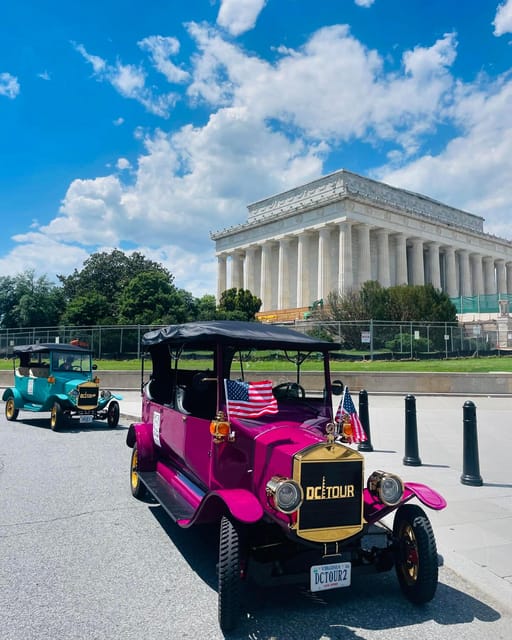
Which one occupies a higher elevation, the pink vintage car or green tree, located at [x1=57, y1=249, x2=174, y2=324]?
green tree, located at [x1=57, y1=249, x2=174, y2=324]

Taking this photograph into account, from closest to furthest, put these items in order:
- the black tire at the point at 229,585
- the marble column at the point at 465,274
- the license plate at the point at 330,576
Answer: the black tire at the point at 229,585
the license plate at the point at 330,576
the marble column at the point at 465,274

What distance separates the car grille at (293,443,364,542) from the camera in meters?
3.64

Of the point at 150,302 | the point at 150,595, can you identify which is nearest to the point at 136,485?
the point at 150,595

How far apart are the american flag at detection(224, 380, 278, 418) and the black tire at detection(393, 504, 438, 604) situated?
1.41 meters

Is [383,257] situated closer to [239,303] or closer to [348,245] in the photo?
[348,245]

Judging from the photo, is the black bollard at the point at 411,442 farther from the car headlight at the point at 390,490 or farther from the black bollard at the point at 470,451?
the car headlight at the point at 390,490

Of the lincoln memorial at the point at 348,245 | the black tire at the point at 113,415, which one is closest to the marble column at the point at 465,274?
the lincoln memorial at the point at 348,245

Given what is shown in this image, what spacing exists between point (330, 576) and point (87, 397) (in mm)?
10637

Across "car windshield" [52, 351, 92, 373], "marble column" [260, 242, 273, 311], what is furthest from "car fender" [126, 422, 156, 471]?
"marble column" [260, 242, 273, 311]

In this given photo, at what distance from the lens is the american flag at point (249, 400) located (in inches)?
177

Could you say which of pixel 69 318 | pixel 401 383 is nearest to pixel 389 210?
pixel 69 318

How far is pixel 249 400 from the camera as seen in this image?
454 centimetres

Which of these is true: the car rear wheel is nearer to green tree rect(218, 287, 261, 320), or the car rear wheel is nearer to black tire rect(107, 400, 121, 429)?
black tire rect(107, 400, 121, 429)

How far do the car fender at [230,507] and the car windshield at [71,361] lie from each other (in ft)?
34.1
